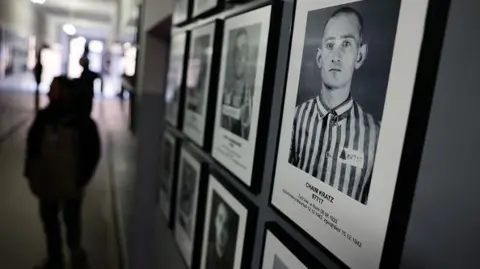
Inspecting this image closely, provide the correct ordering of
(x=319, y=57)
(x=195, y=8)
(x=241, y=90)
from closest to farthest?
(x=319, y=57) < (x=241, y=90) < (x=195, y=8)

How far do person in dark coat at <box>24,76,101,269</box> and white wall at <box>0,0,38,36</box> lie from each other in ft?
14.9

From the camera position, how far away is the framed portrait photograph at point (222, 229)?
1219 millimetres

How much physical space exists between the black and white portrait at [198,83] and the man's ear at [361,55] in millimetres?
890

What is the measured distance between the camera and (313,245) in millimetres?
821

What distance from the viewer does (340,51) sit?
757 mm

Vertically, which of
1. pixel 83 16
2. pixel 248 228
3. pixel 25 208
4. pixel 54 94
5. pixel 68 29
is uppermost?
pixel 83 16

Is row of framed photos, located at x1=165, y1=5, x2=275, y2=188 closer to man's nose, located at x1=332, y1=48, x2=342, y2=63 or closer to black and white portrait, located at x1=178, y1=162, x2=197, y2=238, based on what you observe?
black and white portrait, located at x1=178, y1=162, x2=197, y2=238

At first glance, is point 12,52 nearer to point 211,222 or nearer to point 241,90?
point 211,222

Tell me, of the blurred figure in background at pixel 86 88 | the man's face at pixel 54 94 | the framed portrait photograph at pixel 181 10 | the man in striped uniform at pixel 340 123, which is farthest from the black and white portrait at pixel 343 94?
the blurred figure in background at pixel 86 88

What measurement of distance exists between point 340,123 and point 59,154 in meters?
3.05

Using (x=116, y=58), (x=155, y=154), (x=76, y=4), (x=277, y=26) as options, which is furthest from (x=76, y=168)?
(x=76, y=4)

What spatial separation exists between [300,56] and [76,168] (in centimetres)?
295

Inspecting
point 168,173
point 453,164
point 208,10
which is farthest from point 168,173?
point 453,164

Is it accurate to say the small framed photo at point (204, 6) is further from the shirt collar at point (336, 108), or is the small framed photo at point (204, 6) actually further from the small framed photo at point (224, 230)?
the shirt collar at point (336, 108)
